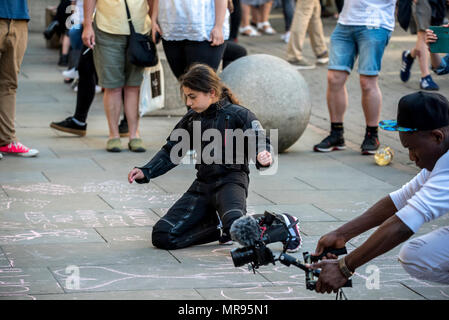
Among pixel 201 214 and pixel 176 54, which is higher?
pixel 176 54

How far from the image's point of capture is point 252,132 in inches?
207

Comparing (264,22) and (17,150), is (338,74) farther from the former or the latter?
(264,22)

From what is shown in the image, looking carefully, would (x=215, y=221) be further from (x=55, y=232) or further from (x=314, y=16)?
(x=314, y=16)

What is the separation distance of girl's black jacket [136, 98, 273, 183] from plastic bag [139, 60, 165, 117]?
2299mm

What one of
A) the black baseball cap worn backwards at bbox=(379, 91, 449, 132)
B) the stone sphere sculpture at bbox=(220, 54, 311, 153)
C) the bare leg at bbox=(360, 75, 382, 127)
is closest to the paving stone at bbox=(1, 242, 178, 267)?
the black baseball cap worn backwards at bbox=(379, 91, 449, 132)

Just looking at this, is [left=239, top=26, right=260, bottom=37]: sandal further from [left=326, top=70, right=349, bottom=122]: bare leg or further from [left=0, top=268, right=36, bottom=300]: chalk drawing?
[left=0, top=268, right=36, bottom=300]: chalk drawing

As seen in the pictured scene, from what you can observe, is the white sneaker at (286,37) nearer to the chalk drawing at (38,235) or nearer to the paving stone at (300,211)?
the paving stone at (300,211)

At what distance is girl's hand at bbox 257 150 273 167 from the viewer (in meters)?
4.91

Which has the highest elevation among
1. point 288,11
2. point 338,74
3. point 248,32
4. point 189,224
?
point 338,74

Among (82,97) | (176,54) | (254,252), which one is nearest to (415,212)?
(254,252)

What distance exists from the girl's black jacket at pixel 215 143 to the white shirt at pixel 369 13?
260 centimetres

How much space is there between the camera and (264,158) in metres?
4.92

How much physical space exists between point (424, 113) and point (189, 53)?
387cm
